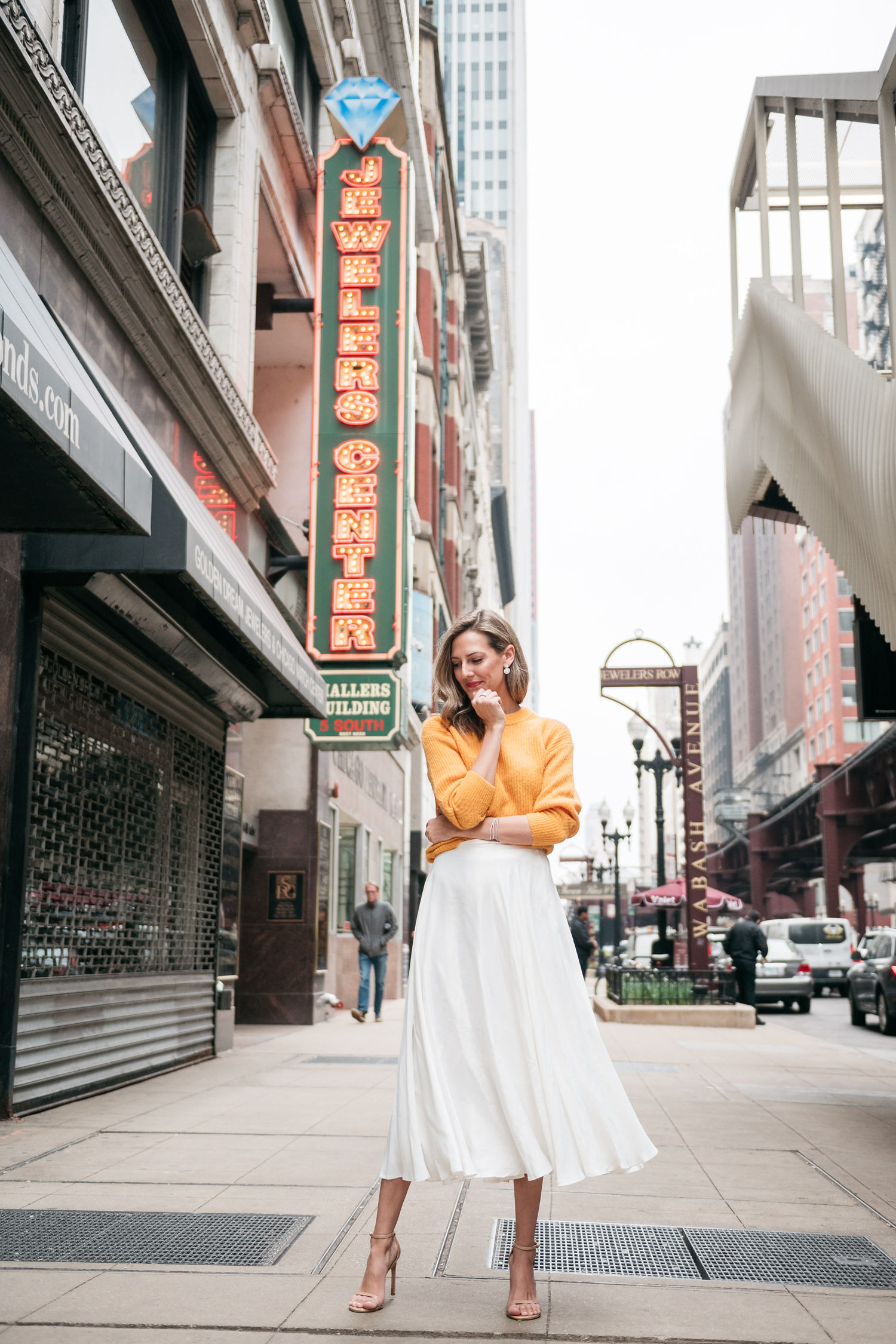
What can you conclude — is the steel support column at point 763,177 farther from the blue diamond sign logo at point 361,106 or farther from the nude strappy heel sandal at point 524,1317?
the nude strappy heel sandal at point 524,1317

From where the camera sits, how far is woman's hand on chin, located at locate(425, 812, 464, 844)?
3.86 meters

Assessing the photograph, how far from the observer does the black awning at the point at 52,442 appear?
4.99 metres

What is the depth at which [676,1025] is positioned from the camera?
712 inches

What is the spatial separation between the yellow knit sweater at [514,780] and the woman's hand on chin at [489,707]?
0.48 feet

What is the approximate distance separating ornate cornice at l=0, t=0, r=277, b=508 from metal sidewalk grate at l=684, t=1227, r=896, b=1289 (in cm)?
673

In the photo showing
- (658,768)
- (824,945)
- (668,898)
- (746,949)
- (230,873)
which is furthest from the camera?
(824,945)

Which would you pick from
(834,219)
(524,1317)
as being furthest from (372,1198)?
(834,219)

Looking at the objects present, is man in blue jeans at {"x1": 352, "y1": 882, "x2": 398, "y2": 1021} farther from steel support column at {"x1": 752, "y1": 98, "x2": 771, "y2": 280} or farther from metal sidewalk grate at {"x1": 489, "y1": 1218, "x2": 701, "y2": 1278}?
metal sidewalk grate at {"x1": 489, "y1": 1218, "x2": 701, "y2": 1278}

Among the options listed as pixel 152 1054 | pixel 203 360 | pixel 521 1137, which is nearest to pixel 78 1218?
pixel 521 1137

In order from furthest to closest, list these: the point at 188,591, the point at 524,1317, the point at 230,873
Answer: the point at 230,873 → the point at 188,591 → the point at 524,1317

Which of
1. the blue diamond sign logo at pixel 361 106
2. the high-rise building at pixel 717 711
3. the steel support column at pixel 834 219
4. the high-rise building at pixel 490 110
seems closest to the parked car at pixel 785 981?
the blue diamond sign logo at pixel 361 106

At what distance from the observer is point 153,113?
37.3 feet

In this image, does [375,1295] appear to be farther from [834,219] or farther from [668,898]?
[668,898]

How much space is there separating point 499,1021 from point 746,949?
1698 cm
